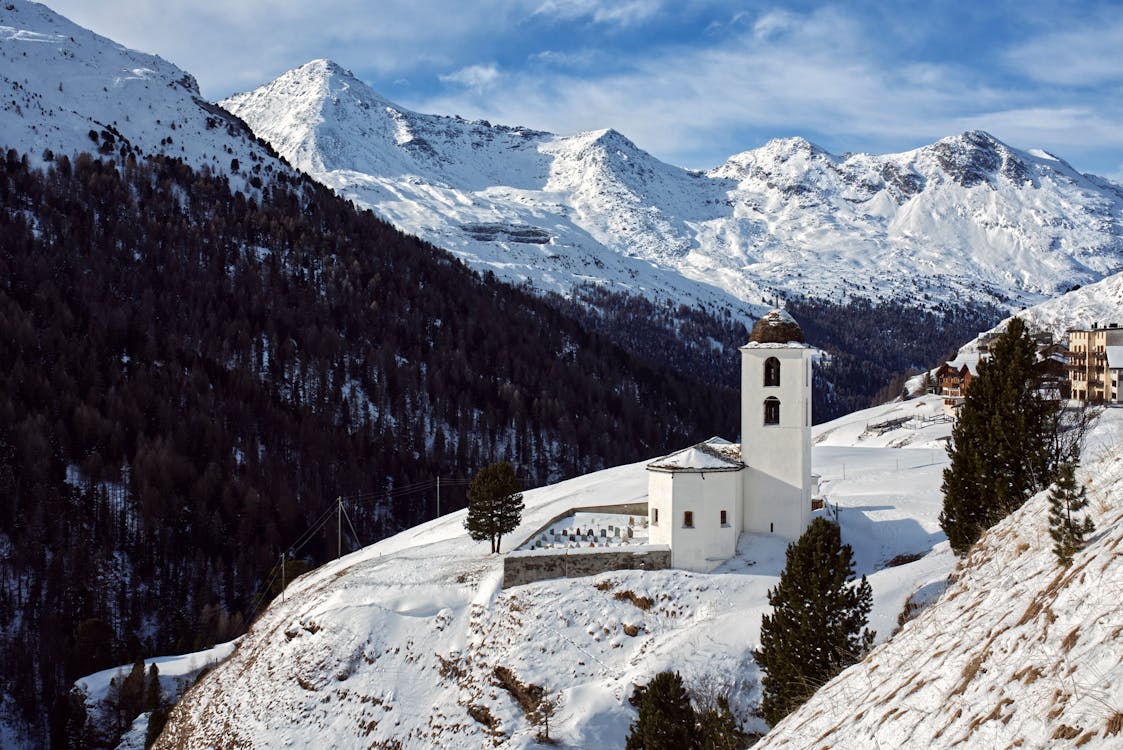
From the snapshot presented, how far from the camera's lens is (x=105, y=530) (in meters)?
97.3

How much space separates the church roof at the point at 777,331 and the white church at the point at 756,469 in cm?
5

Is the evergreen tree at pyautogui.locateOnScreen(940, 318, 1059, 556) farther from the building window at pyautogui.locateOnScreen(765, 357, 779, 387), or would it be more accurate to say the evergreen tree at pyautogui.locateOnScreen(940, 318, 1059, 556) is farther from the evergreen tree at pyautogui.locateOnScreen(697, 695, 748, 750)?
the building window at pyautogui.locateOnScreen(765, 357, 779, 387)

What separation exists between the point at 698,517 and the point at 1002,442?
15.4 metres

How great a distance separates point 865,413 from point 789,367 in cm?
6725

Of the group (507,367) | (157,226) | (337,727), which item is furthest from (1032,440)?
(157,226)

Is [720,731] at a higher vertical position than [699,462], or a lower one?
lower

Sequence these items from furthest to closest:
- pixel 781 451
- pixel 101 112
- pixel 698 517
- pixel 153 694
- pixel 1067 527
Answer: pixel 101 112 < pixel 153 694 < pixel 781 451 < pixel 698 517 < pixel 1067 527

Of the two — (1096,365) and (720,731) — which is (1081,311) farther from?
(720,731)

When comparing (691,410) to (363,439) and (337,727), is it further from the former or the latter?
(337,727)

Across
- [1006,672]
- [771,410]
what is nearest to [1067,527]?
[1006,672]

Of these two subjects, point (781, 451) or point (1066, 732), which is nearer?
point (1066, 732)

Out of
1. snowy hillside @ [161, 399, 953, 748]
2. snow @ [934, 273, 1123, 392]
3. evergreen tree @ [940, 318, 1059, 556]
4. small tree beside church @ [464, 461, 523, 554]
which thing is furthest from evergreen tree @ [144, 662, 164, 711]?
snow @ [934, 273, 1123, 392]

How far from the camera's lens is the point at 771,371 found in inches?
1738

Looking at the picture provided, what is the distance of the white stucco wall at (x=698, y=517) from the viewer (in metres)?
40.2
